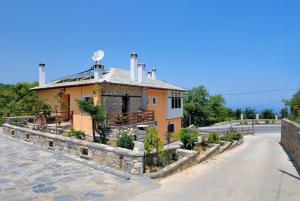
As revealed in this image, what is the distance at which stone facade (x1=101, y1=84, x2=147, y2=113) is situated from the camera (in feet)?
57.5

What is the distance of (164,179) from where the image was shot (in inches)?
363

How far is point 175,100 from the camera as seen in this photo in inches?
1077

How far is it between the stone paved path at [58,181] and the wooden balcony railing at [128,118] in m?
6.05

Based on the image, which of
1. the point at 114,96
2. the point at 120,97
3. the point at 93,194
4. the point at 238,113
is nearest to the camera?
the point at 93,194

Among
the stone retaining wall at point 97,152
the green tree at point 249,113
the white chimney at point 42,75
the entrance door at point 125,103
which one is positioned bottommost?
the stone retaining wall at point 97,152

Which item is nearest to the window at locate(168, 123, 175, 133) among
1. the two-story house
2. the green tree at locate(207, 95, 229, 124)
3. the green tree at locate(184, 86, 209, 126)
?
the two-story house

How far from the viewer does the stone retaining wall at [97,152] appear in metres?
8.95

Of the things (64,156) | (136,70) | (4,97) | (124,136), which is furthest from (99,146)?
(4,97)

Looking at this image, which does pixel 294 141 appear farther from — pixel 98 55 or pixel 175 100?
pixel 98 55

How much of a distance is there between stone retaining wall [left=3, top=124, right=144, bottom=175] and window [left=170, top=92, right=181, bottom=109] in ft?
50.7

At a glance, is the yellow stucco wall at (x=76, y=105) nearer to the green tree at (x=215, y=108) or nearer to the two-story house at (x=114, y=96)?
the two-story house at (x=114, y=96)

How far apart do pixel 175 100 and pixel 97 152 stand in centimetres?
1785

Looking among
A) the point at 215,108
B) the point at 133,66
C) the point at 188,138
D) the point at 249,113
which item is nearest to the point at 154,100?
the point at 133,66

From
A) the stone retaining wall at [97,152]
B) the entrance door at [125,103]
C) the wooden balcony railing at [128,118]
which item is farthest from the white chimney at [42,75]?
the wooden balcony railing at [128,118]
